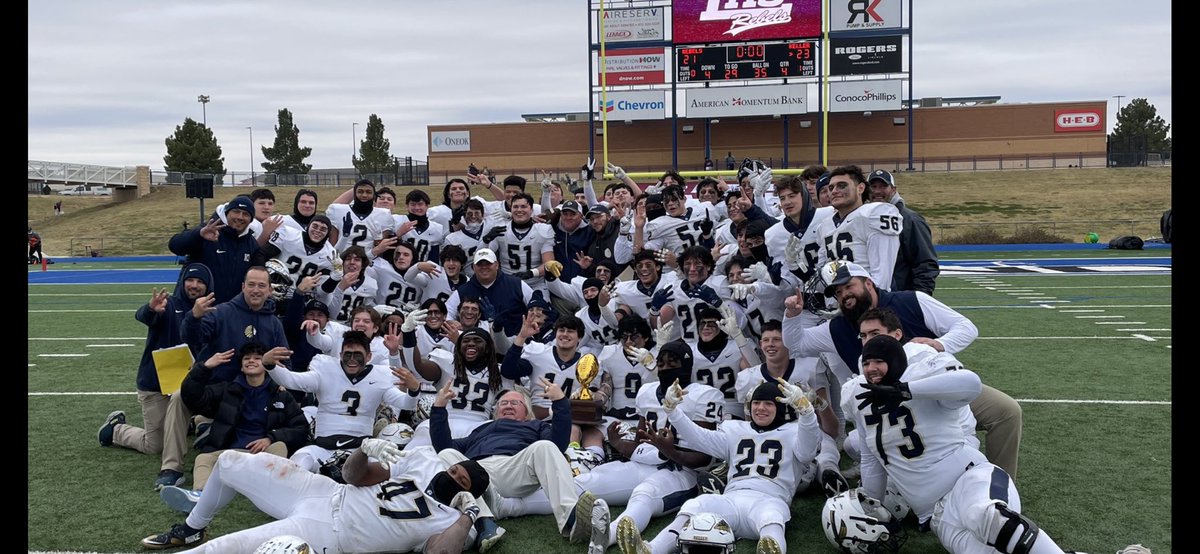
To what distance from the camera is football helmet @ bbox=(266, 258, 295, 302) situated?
679cm

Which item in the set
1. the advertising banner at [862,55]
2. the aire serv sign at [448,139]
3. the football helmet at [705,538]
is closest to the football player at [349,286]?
the football helmet at [705,538]

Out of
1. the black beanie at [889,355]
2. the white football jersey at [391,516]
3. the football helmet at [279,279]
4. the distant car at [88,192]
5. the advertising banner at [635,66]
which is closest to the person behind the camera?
the black beanie at [889,355]

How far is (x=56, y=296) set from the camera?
1856cm

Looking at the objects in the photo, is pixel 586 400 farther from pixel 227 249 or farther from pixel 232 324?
pixel 227 249

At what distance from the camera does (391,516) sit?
4559 millimetres

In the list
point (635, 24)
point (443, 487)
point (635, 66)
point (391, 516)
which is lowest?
point (391, 516)

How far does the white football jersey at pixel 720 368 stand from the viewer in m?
6.27

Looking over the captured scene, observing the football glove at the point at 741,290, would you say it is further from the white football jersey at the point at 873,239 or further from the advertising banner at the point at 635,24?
the advertising banner at the point at 635,24

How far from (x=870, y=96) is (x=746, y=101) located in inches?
182

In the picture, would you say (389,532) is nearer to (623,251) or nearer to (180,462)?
(180,462)

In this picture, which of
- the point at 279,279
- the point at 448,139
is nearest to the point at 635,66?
the point at 448,139

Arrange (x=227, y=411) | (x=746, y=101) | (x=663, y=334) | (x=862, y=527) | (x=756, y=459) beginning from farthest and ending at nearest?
(x=746, y=101) < (x=663, y=334) < (x=227, y=411) < (x=756, y=459) < (x=862, y=527)

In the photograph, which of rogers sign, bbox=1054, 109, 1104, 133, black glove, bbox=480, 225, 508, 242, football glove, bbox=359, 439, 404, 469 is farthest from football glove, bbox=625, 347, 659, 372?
rogers sign, bbox=1054, 109, 1104, 133

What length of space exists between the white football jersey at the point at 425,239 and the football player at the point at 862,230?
4.02 metres
